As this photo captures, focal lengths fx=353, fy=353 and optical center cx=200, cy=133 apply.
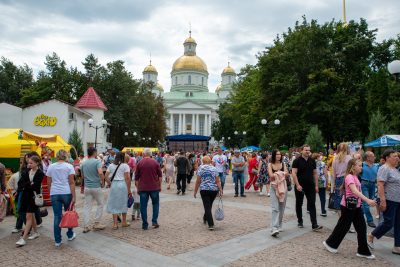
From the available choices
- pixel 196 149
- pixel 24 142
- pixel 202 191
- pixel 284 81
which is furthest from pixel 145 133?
pixel 202 191

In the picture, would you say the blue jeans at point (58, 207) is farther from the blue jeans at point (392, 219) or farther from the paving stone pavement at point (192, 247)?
the blue jeans at point (392, 219)

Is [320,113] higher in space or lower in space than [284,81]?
lower

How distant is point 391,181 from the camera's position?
256 inches

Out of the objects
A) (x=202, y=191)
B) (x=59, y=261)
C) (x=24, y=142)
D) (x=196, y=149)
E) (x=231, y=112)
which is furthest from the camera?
(x=231, y=112)

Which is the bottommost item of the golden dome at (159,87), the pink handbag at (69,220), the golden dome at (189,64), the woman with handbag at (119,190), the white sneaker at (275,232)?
the white sneaker at (275,232)

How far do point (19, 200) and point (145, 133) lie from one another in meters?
48.2

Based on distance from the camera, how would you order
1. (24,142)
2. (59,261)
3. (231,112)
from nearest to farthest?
(59,261)
(24,142)
(231,112)

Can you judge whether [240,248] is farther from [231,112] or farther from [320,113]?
[231,112]

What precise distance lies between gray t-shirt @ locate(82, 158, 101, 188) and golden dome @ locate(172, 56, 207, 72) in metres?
99.3

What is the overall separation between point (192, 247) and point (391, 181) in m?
3.90

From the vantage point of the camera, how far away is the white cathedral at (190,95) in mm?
100938

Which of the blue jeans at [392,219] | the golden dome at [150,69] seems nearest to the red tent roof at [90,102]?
the blue jeans at [392,219]

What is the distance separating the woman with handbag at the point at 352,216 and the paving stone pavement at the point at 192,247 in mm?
213

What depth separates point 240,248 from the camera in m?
6.73
